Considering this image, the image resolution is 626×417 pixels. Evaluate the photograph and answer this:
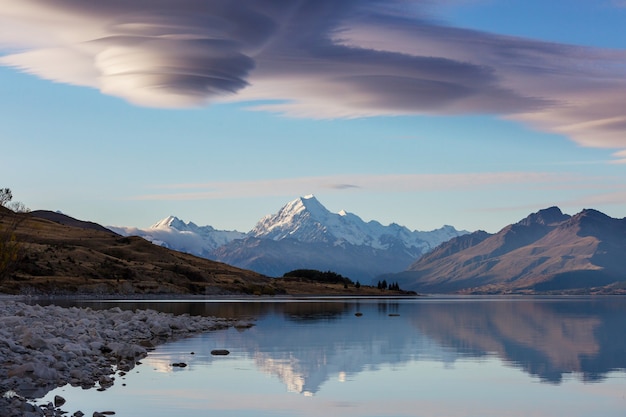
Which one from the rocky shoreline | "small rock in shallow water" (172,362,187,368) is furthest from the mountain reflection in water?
the rocky shoreline

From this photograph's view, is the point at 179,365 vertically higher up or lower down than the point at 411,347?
lower down

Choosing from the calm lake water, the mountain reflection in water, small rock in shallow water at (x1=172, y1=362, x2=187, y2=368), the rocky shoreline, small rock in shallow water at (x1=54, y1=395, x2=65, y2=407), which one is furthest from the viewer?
small rock in shallow water at (x1=172, y1=362, x2=187, y2=368)

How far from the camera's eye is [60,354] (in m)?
52.0

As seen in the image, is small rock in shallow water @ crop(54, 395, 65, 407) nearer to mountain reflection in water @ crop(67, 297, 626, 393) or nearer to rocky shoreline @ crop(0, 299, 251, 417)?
→ rocky shoreline @ crop(0, 299, 251, 417)

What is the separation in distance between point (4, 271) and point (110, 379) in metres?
36.8

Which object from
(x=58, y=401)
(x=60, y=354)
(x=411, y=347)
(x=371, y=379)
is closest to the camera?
(x=58, y=401)

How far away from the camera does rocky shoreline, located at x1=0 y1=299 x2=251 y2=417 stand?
41031 mm

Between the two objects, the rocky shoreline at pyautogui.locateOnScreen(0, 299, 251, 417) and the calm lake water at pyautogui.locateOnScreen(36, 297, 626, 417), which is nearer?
the calm lake water at pyautogui.locateOnScreen(36, 297, 626, 417)

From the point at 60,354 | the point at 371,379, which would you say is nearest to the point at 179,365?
the point at 60,354

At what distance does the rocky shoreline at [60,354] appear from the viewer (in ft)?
135

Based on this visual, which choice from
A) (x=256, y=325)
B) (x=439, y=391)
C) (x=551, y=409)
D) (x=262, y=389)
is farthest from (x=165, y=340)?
(x=551, y=409)

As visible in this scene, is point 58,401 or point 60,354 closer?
point 58,401

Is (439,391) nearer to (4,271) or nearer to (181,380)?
(181,380)

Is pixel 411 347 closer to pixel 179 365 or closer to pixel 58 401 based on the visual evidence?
pixel 179 365
